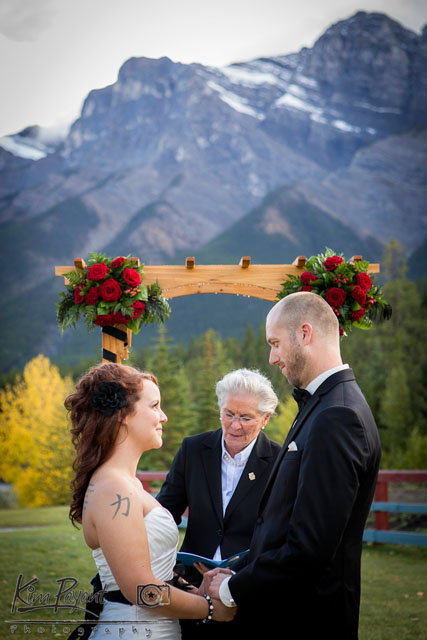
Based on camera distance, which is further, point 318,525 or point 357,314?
point 357,314

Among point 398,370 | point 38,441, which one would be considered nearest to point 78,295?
point 38,441

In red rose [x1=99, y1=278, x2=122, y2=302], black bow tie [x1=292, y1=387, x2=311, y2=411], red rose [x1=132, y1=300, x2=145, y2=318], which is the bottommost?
black bow tie [x1=292, y1=387, x2=311, y2=411]

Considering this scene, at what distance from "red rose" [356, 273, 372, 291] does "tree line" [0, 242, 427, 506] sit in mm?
17220

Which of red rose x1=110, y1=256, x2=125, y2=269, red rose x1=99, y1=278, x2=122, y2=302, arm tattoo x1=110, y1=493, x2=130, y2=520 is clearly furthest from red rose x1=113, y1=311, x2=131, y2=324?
arm tattoo x1=110, y1=493, x2=130, y2=520

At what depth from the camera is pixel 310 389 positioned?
254 centimetres

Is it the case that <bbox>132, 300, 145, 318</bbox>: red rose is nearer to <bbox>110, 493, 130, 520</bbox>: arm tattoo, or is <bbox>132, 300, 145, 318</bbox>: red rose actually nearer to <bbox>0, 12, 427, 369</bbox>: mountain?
<bbox>110, 493, 130, 520</bbox>: arm tattoo

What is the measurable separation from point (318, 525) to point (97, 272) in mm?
2862

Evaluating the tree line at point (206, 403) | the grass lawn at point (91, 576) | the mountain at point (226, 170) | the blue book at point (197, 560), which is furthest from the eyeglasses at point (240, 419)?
the mountain at point (226, 170)

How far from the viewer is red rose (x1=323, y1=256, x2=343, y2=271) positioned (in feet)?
15.5

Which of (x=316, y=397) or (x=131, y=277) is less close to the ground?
(x=131, y=277)

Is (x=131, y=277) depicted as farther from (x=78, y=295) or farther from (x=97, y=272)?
(x=78, y=295)

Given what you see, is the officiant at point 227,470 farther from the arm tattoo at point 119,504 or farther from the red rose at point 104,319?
the arm tattoo at point 119,504

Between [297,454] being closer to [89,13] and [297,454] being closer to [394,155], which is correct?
[89,13]

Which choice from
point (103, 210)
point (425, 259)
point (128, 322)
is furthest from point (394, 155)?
point (128, 322)
